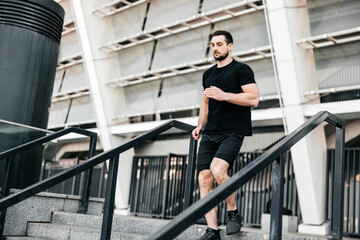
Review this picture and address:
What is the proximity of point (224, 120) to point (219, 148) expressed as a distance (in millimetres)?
260

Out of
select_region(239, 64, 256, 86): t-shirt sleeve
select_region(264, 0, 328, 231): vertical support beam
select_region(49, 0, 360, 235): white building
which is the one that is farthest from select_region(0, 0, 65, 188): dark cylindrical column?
select_region(49, 0, 360, 235): white building

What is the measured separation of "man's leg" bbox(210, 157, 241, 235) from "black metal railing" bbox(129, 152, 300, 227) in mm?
6576

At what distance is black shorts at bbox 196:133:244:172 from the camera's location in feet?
12.5

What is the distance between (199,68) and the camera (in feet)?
50.7

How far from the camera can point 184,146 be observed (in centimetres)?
1764

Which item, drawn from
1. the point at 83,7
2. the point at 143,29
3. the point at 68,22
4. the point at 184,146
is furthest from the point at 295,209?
the point at 68,22

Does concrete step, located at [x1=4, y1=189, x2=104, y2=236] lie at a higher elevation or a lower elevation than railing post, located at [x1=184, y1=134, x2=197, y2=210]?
lower

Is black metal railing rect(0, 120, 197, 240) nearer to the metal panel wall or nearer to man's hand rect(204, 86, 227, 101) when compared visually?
man's hand rect(204, 86, 227, 101)

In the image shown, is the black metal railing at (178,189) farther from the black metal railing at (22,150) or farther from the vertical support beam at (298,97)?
the black metal railing at (22,150)

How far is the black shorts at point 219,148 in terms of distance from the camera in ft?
12.5

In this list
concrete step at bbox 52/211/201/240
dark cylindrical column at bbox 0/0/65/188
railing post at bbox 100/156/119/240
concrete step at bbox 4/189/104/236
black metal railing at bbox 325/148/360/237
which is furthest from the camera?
black metal railing at bbox 325/148/360/237

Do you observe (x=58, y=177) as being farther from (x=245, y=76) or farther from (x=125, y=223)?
(x=245, y=76)

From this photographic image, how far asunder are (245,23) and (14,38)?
9414mm

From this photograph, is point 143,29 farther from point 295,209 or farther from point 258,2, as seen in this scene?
point 295,209
